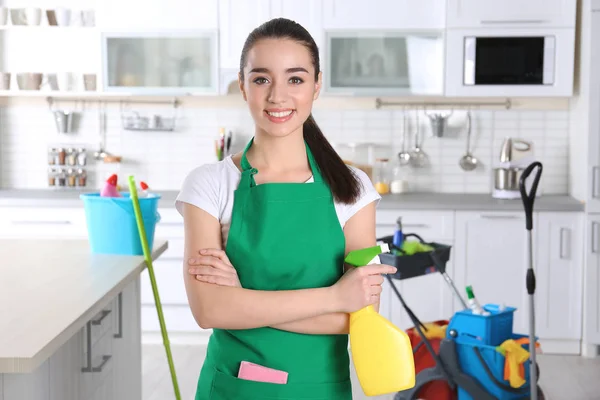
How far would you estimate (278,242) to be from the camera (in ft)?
5.28

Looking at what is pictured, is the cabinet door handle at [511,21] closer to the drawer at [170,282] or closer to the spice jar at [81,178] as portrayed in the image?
the drawer at [170,282]

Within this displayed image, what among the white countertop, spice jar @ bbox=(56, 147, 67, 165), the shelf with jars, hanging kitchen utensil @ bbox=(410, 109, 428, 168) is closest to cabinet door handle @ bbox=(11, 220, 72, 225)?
the shelf with jars

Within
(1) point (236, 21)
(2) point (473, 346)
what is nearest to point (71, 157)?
(1) point (236, 21)

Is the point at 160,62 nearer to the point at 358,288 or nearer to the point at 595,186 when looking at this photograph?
the point at 595,186

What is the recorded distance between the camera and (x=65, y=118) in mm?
5223

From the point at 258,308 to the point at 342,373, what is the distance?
265 millimetres

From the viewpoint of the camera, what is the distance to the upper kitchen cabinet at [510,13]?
4664 millimetres

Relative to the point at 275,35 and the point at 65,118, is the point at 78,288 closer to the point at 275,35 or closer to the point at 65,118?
the point at 275,35

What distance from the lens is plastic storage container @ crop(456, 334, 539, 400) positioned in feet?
10.4

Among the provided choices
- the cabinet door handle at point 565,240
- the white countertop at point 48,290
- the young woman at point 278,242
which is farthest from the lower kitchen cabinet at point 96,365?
the cabinet door handle at point 565,240

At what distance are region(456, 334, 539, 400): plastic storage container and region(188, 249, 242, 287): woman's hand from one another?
6.03 ft

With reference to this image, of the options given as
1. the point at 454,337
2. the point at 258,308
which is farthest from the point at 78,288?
the point at 454,337

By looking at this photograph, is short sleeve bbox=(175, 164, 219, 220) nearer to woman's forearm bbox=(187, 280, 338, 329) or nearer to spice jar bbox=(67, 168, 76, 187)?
woman's forearm bbox=(187, 280, 338, 329)

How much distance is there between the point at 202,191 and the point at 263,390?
0.42 metres
